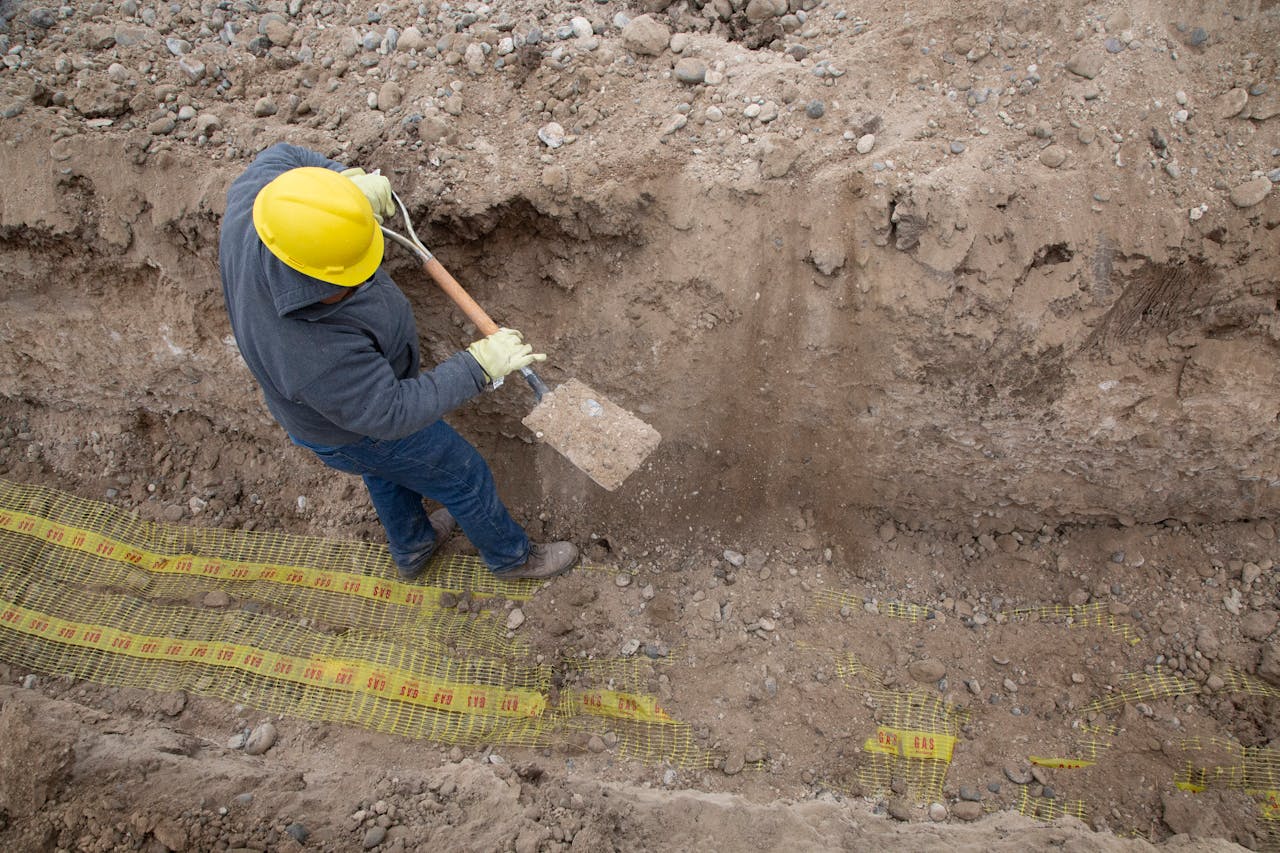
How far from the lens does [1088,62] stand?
302cm

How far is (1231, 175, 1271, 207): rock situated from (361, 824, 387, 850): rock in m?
3.76

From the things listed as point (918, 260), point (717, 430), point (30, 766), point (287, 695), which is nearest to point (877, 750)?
point (717, 430)

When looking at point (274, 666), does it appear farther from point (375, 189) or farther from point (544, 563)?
point (375, 189)

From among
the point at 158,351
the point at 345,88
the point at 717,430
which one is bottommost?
the point at 158,351

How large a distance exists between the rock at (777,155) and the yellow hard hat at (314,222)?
1611 mm

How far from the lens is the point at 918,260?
3.04 m

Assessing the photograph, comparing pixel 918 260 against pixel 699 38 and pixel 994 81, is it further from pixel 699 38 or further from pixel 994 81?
pixel 699 38

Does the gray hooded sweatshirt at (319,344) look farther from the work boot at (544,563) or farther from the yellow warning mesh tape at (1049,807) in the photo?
the yellow warning mesh tape at (1049,807)

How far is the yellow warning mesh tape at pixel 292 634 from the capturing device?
326 cm

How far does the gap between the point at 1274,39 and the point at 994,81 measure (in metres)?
0.99

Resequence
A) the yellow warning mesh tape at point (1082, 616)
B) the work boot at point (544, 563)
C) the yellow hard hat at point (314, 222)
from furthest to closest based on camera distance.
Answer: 1. the work boot at point (544, 563)
2. the yellow warning mesh tape at point (1082, 616)
3. the yellow hard hat at point (314, 222)

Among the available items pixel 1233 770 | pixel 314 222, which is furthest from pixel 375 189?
pixel 1233 770

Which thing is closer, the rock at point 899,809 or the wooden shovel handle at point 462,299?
the wooden shovel handle at point 462,299

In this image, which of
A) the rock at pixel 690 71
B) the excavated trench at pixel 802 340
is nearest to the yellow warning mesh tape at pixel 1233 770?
the excavated trench at pixel 802 340
